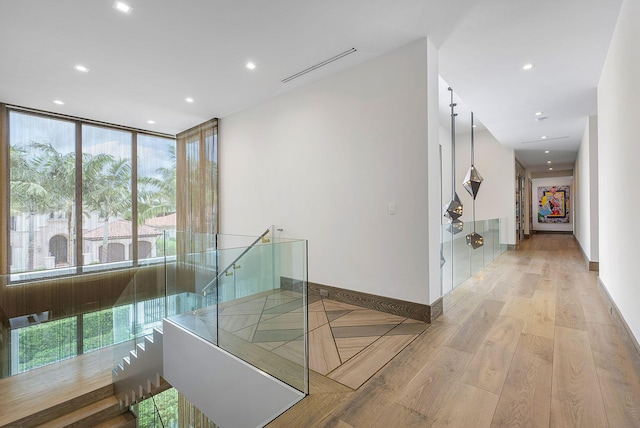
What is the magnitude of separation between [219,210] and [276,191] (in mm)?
1793

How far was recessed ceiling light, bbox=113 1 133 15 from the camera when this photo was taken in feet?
8.44

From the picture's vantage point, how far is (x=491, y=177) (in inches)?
316

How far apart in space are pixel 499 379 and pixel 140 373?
14.3ft

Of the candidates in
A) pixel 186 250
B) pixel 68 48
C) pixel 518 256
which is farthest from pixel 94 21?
pixel 518 256

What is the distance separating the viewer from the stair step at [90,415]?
378 cm

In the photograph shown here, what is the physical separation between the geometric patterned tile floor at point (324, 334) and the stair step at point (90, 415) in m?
3.20

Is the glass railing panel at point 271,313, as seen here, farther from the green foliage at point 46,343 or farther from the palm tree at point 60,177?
the palm tree at point 60,177

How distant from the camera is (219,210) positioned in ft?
19.1

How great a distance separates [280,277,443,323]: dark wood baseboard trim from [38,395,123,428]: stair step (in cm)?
357

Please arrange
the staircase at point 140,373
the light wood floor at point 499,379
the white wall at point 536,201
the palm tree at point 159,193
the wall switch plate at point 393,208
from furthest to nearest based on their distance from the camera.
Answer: the white wall at point 536,201
the palm tree at point 159,193
the staircase at point 140,373
the wall switch plate at point 393,208
the light wood floor at point 499,379

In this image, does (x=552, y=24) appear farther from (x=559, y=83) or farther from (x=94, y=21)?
(x=94, y=21)

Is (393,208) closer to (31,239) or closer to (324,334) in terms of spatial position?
(324,334)

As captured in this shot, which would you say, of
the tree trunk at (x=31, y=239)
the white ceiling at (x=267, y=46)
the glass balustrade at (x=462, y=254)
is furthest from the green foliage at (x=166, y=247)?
the glass balustrade at (x=462, y=254)

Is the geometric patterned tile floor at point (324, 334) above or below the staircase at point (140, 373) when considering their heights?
above
